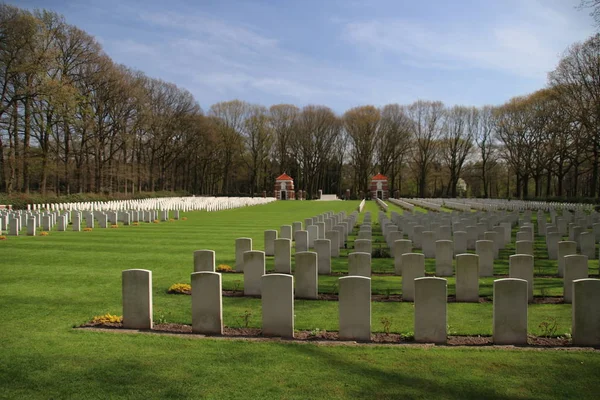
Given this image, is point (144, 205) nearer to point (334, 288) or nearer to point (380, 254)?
point (380, 254)

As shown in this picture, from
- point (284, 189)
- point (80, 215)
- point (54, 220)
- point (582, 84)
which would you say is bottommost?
point (54, 220)

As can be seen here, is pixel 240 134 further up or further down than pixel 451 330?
further up

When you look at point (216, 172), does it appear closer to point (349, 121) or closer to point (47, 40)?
point (349, 121)

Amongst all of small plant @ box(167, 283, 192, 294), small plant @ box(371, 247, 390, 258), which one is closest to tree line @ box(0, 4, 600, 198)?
small plant @ box(371, 247, 390, 258)

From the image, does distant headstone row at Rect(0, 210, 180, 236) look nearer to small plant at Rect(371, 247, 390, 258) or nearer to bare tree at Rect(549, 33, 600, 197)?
small plant at Rect(371, 247, 390, 258)

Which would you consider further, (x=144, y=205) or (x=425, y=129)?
(x=425, y=129)

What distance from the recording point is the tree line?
33.0 meters

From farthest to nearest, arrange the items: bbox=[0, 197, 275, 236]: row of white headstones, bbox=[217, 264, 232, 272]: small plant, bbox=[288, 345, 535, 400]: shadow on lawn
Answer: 1. bbox=[0, 197, 275, 236]: row of white headstones
2. bbox=[217, 264, 232, 272]: small plant
3. bbox=[288, 345, 535, 400]: shadow on lawn

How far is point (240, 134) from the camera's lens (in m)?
80.3

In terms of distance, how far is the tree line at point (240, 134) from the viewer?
33031mm

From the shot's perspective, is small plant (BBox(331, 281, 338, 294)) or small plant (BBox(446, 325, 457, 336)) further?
small plant (BBox(331, 281, 338, 294))

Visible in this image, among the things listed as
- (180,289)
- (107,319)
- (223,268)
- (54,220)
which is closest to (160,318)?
(107,319)

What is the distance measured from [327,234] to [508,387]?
8.68 metres

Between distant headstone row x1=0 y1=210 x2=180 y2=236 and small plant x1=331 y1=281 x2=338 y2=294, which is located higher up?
distant headstone row x1=0 y1=210 x2=180 y2=236
